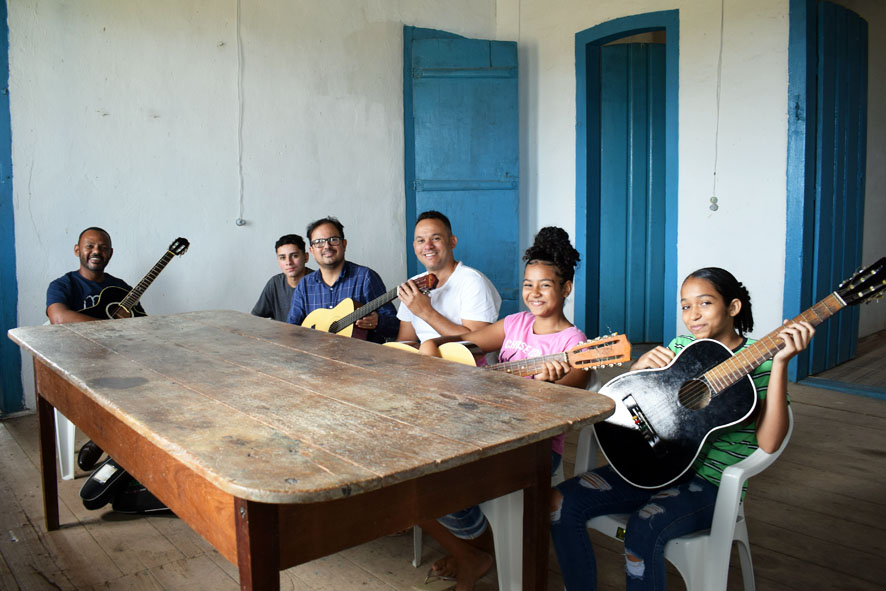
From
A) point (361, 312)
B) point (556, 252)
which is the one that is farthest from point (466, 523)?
point (361, 312)

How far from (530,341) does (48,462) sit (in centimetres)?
170

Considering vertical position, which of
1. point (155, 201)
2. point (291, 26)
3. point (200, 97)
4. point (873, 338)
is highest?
A: point (291, 26)

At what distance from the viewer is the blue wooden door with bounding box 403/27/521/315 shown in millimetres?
5027

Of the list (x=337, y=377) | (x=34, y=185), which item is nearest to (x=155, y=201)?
(x=34, y=185)

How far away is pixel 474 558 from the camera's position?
6.23 ft

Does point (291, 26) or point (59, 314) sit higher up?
point (291, 26)

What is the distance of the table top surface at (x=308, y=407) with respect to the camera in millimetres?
1061

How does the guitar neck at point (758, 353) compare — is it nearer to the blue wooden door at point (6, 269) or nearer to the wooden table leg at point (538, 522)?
the wooden table leg at point (538, 522)

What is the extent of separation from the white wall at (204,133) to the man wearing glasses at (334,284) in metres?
1.20

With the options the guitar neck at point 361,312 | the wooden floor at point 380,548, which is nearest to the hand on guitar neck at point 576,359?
the wooden floor at point 380,548

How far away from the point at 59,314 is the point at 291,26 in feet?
7.96

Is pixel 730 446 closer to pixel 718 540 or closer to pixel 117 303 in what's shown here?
pixel 718 540

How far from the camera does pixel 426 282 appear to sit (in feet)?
9.19

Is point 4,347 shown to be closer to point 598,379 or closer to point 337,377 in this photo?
point 337,377
